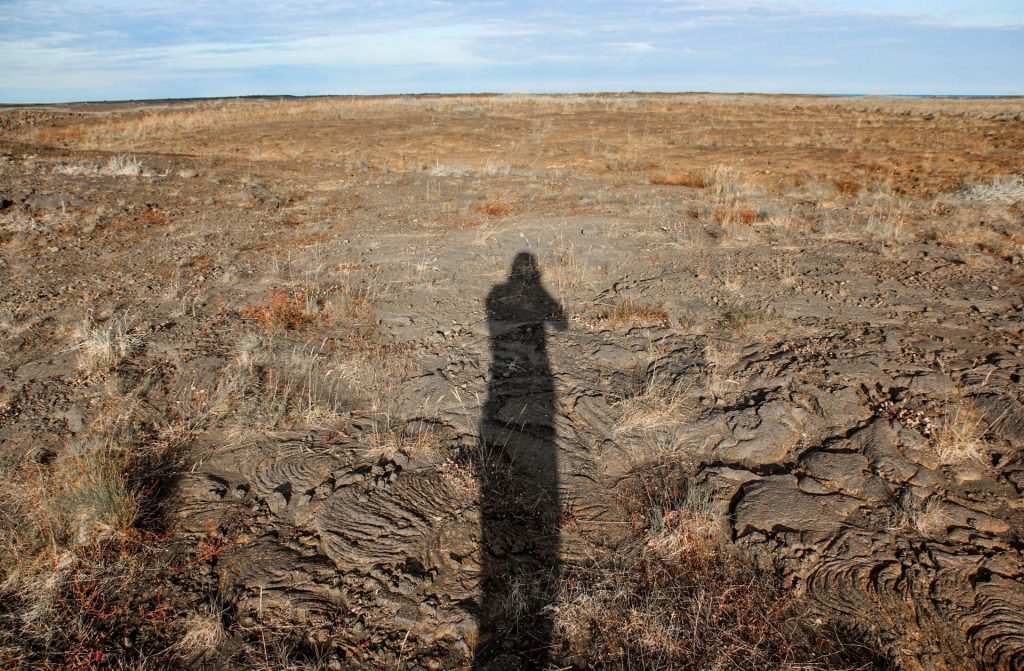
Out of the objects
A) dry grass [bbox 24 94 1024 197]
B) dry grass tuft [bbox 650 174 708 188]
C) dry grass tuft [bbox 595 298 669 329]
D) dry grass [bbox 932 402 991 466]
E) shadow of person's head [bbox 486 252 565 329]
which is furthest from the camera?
dry grass [bbox 24 94 1024 197]

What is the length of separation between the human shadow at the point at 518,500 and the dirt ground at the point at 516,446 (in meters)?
0.02

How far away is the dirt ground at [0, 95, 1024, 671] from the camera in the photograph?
8.41 ft

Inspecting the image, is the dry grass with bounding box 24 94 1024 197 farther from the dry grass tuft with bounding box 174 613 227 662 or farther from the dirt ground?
the dry grass tuft with bounding box 174 613 227 662

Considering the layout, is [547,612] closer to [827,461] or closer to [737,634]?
[737,634]

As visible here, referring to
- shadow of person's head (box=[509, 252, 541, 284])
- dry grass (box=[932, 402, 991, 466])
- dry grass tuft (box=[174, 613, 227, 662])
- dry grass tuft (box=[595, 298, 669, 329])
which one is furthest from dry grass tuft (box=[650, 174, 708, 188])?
dry grass tuft (box=[174, 613, 227, 662])

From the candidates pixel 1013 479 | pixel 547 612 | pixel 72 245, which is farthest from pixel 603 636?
pixel 72 245

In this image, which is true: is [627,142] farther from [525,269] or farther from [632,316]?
[632,316]

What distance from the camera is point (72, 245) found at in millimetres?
8227

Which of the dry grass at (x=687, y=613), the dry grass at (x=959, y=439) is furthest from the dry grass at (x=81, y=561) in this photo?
the dry grass at (x=959, y=439)

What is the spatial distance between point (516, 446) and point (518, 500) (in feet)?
1.71

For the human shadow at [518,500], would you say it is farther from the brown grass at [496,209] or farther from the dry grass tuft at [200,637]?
the brown grass at [496,209]

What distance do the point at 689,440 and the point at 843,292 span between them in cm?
368

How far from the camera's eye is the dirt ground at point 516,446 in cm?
256

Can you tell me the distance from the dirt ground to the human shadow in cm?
2
